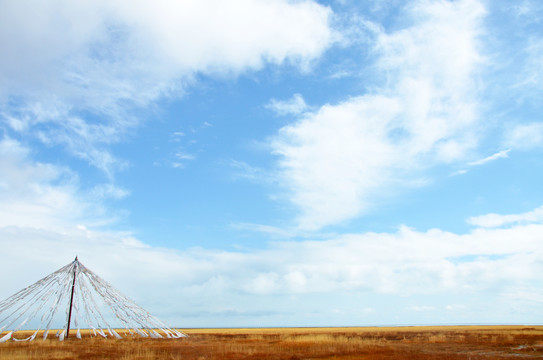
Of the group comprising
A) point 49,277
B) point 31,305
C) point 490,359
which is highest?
point 49,277

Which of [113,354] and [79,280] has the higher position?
[79,280]

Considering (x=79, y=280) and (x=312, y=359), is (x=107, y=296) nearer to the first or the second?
(x=79, y=280)

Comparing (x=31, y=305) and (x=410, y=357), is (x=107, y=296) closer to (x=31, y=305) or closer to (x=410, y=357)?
(x=31, y=305)

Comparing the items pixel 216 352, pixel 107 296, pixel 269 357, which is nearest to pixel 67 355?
pixel 216 352

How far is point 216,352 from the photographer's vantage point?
24297 mm

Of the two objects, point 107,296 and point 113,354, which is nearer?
point 113,354

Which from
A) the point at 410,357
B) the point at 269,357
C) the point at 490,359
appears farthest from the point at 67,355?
the point at 490,359

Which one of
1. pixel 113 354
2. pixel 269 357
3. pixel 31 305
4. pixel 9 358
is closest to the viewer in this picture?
pixel 9 358

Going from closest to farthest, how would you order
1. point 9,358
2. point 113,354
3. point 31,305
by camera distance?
point 9,358
point 113,354
point 31,305

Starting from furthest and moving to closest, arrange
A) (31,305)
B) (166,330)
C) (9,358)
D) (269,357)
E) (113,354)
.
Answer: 1. (166,330)
2. (31,305)
3. (113,354)
4. (269,357)
5. (9,358)

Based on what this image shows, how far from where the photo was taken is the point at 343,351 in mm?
24734

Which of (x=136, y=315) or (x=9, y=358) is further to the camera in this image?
(x=136, y=315)

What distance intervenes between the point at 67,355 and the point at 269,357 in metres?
12.2

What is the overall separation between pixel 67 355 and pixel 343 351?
17090 millimetres
